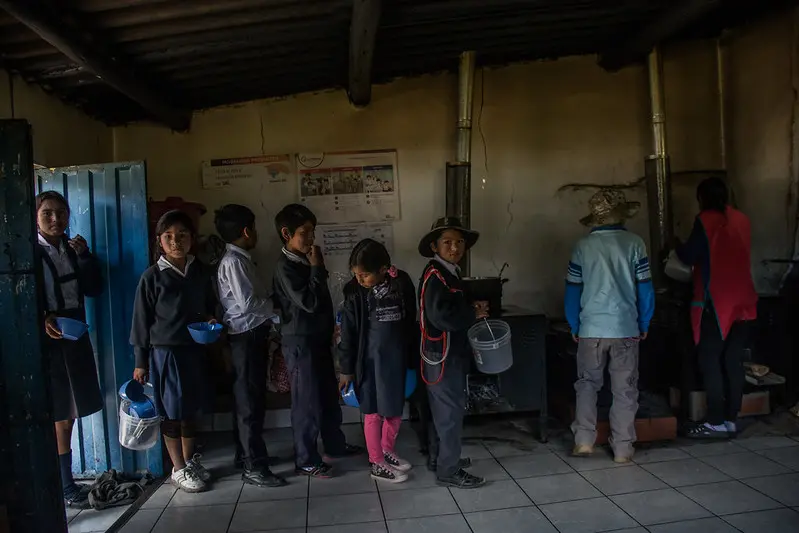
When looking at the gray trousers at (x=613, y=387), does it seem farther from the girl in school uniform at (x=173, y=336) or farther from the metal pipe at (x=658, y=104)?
the girl in school uniform at (x=173, y=336)

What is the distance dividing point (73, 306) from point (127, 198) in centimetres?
64

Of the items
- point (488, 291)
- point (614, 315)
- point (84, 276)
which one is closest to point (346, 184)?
point (488, 291)

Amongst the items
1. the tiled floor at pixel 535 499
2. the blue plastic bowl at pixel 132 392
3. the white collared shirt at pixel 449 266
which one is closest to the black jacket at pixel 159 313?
the blue plastic bowl at pixel 132 392

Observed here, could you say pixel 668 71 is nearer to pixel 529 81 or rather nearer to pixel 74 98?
pixel 529 81

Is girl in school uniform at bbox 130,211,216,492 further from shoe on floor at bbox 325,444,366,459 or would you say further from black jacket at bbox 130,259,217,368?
shoe on floor at bbox 325,444,366,459

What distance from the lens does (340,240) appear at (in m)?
4.33

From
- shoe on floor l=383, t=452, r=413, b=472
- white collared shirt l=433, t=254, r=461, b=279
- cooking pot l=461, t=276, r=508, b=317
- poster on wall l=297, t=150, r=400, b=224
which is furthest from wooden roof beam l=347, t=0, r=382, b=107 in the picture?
shoe on floor l=383, t=452, r=413, b=472

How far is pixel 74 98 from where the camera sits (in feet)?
12.3

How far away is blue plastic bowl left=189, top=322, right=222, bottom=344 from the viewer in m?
2.84

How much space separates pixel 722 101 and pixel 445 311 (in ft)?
10.6

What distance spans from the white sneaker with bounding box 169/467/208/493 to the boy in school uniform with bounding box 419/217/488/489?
128 centimetres

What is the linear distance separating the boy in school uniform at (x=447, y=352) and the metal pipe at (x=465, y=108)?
1.26 m

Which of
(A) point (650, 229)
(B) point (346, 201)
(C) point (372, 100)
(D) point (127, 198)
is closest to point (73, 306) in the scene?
(D) point (127, 198)

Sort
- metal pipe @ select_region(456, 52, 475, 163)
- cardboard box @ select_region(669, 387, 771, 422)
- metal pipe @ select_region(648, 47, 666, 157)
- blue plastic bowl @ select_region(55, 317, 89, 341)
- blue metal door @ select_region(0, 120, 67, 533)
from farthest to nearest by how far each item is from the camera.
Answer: metal pipe @ select_region(648, 47, 666, 157), metal pipe @ select_region(456, 52, 475, 163), cardboard box @ select_region(669, 387, 771, 422), blue plastic bowl @ select_region(55, 317, 89, 341), blue metal door @ select_region(0, 120, 67, 533)
